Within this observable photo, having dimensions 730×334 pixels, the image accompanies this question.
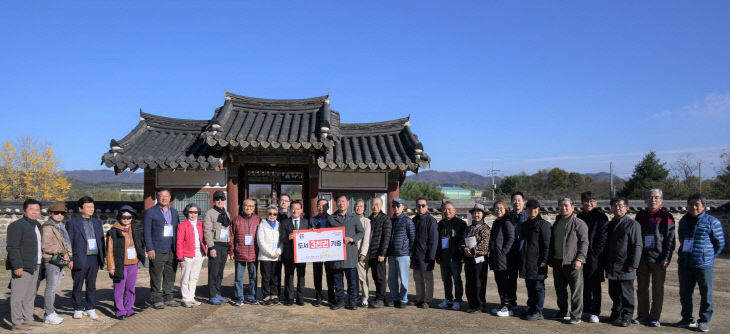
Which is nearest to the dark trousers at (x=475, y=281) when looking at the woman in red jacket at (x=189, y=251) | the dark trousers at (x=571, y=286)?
the dark trousers at (x=571, y=286)

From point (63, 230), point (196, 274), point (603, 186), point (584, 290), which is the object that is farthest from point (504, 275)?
point (603, 186)

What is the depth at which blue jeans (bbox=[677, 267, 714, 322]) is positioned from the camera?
607cm

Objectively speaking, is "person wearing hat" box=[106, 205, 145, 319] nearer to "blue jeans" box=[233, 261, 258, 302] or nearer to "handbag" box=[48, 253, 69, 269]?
"handbag" box=[48, 253, 69, 269]

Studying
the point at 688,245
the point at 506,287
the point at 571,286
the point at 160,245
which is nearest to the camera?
the point at 688,245

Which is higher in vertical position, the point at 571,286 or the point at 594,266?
the point at 594,266

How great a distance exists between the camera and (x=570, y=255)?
635cm

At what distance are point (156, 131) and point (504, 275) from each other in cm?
993

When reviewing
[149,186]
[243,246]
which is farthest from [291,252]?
[149,186]

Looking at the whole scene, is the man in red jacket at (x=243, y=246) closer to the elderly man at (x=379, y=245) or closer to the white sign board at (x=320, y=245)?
the white sign board at (x=320, y=245)

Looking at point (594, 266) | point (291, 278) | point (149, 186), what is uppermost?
point (149, 186)

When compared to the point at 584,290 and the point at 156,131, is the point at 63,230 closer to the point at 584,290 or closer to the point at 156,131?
the point at 156,131

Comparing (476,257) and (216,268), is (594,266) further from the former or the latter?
(216,268)

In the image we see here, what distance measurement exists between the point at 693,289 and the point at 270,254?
6.03 meters

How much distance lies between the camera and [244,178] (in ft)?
41.0
